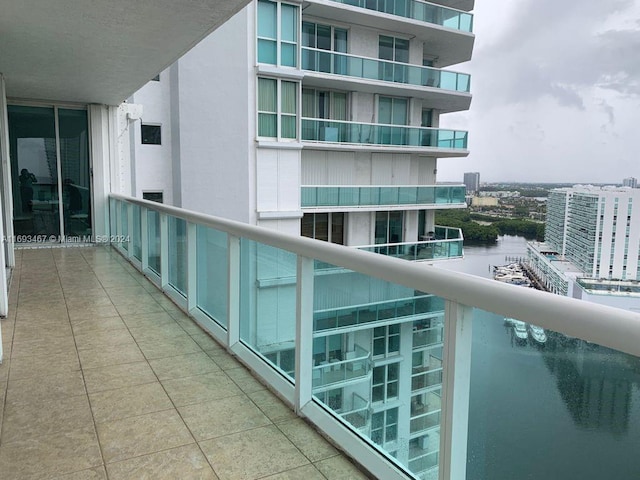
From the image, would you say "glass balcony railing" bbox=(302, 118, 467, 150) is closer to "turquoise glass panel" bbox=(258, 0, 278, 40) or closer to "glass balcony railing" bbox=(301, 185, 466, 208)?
"glass balcony railing" bbox=(301, 185, 466, 208)

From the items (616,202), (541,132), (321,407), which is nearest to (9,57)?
(321,407)

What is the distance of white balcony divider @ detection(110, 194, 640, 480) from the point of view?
118 centimetres

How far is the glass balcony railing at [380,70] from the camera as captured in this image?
17.5m

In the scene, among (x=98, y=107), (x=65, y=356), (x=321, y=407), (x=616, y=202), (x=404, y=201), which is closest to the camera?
(x=321, y=407)

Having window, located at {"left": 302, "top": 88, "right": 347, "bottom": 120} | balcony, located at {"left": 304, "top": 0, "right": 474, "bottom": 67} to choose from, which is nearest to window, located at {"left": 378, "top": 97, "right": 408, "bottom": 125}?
window, located at {"left": 302, "top": 88, "right": 347, "bottom": 120}

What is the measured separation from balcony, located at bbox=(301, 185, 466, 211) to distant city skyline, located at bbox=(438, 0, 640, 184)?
7.25ft

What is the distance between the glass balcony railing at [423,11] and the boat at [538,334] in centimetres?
1820

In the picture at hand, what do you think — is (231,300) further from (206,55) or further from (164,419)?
(206,55)

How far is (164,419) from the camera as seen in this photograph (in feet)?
8.41

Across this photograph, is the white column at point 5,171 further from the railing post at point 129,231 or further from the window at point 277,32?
the window at point 277,32

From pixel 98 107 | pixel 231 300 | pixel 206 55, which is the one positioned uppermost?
pixel 206 55

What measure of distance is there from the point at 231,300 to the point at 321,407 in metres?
1.29

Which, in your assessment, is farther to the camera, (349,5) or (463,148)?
(463,148)

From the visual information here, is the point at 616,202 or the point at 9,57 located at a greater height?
the point at 9,57
